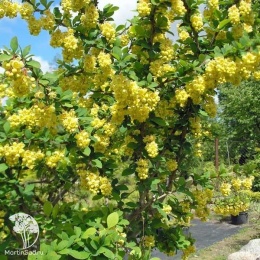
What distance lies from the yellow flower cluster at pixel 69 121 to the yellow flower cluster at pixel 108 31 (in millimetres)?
610

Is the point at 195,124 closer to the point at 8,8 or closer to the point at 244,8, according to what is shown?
the point at 244,8

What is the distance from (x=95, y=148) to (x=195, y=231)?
8.05 metres

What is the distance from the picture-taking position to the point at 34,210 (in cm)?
316

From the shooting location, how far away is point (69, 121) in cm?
232

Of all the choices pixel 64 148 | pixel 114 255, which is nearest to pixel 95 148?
pixel 64 148

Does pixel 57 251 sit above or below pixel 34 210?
below

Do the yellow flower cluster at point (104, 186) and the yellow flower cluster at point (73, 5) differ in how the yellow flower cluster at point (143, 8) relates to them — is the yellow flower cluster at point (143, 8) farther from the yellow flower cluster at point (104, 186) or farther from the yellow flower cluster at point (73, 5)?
the yellow flower cluster at point (104, 186)

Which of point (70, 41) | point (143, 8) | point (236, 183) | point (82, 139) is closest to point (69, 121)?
point (82, 139)

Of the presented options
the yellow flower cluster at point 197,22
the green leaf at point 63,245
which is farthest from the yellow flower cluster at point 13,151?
the yellow flower cluster at point 197,22

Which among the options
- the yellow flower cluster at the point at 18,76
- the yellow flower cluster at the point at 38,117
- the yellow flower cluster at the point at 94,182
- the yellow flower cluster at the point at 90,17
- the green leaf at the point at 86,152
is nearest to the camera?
the yellow flower cluster at the point at 18,76

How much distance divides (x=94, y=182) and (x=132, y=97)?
58 centimetres

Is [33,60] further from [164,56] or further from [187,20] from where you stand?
[187,20]

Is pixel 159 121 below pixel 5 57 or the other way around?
below

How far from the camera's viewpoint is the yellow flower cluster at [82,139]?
91.8 inches
